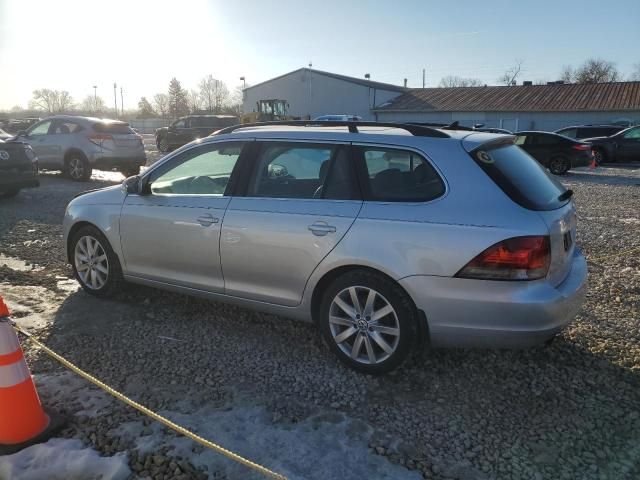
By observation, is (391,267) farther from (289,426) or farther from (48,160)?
(48,160)

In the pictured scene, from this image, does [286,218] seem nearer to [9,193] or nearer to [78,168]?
[9,193]

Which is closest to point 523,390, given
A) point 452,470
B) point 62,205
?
point 452,470

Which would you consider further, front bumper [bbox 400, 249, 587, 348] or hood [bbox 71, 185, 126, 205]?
hood [bbox 71, 185, 126, 205]

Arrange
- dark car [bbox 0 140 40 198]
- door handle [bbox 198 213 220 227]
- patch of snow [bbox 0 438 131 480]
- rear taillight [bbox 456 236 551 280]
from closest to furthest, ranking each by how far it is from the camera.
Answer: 1. patch of snow [bbox 0 438 131 480]
2. rear taillight [bbox 456 236 551 280]
3. door handle [bbox 198 213 220 227]
4. dark car [bbox 0 140 40 198]

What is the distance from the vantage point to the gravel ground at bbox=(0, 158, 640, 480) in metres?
2.72

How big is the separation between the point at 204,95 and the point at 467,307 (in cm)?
10795

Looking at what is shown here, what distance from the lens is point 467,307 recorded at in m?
3.14

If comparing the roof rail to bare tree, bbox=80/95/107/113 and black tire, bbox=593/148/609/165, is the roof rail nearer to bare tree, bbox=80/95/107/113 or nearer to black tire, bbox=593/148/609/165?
black tire, bbox=593/148/609/165

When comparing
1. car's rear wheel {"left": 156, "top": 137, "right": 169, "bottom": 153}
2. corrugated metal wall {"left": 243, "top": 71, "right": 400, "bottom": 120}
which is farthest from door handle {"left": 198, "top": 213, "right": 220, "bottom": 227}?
corrugated metal wall {"left": 243, "top": 71, "right": 400, "bottom": 120}

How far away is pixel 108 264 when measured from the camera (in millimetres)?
4793

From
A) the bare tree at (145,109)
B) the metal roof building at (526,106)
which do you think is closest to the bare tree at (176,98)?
the bare tree at (145,109)

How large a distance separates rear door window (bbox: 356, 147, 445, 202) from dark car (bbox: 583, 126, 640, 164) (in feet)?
64.2

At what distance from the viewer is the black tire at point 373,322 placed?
3.33m

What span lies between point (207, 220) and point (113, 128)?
10809 millimetres
